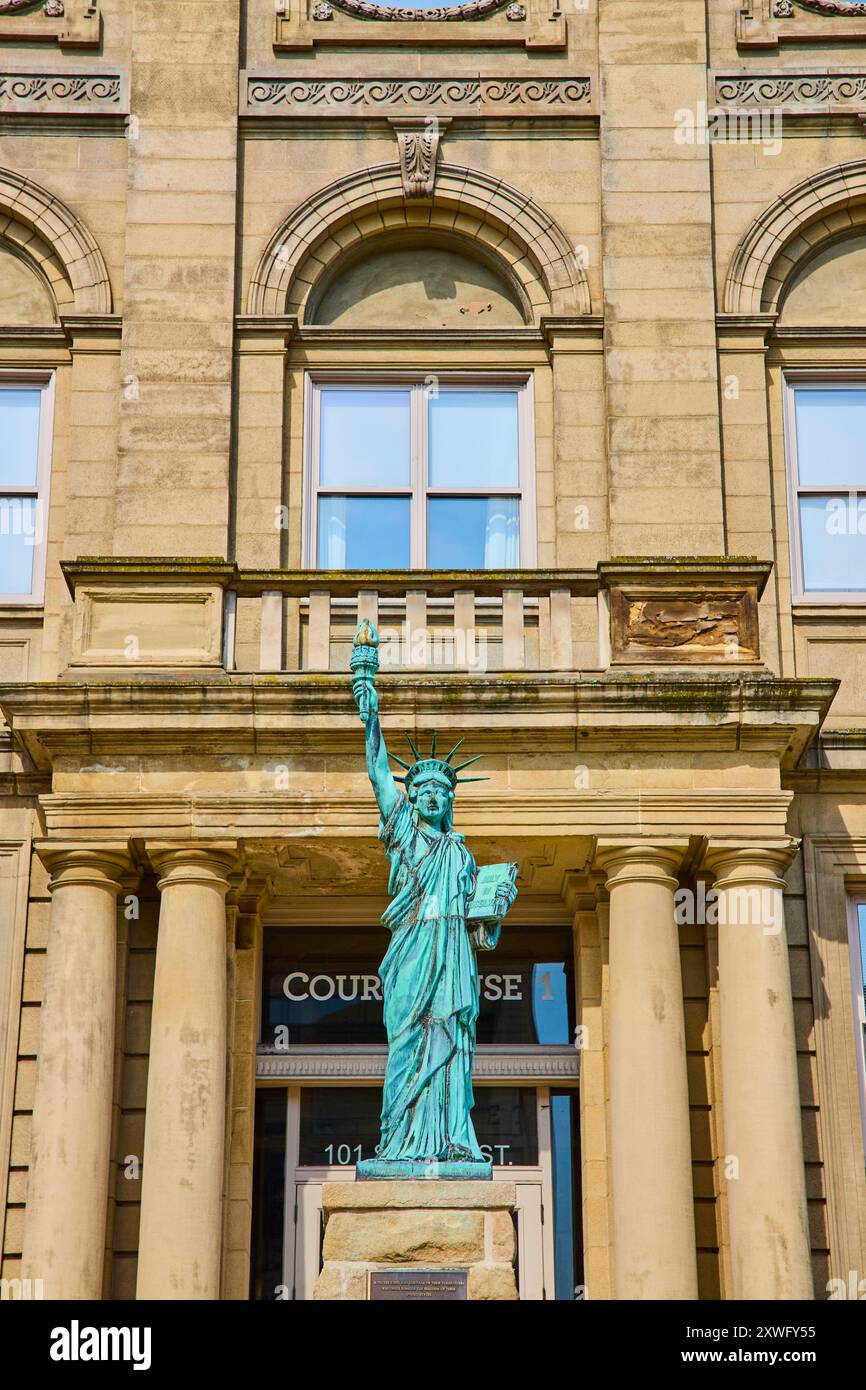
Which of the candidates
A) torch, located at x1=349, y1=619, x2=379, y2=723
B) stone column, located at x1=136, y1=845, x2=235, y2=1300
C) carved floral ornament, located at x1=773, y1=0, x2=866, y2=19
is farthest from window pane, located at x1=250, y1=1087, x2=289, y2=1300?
carved floral ornament, located at x1=773, y1=0, x2=866, y2=19

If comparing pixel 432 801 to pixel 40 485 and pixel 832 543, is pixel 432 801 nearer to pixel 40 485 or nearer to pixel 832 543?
pixel 832 543

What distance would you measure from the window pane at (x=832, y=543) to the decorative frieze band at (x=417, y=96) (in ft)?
13.1

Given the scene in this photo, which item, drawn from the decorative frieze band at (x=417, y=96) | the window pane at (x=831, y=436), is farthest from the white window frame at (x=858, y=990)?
the decorative frieze band at (x=417, y=96)

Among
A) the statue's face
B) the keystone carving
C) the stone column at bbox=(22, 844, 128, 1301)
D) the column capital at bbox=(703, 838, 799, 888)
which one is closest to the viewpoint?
the statue's face

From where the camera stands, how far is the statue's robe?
40.3ft

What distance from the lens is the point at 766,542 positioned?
17.4 m

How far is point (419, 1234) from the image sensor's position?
1166 centimetres

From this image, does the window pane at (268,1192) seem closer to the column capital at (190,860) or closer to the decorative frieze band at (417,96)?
the column capital at (190,860)

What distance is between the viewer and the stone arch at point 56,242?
18078 mm

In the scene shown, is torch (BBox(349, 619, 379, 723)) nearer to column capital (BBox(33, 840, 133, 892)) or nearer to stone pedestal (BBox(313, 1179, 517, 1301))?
stone pedestal (BBox(313, 1179, 517, 1301))

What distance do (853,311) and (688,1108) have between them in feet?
23.5

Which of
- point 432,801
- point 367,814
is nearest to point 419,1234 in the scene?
point 432,801

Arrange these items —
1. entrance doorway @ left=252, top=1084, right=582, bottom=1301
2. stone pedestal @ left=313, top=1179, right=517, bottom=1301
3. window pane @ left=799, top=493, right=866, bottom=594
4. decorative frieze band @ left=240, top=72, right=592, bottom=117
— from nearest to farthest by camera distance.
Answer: stone pedestal @ left=313, top=1179, right=517, bottom=1301
entrance doorway @ left=252, top=1084, right=582, bottom=1301
window pane @ left=799, top=493, right=866, bottom=594
decorative frieze band @ left=240, top=72, right=592, bottom=117

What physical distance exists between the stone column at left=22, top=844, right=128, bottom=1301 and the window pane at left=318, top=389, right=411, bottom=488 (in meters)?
4.25
